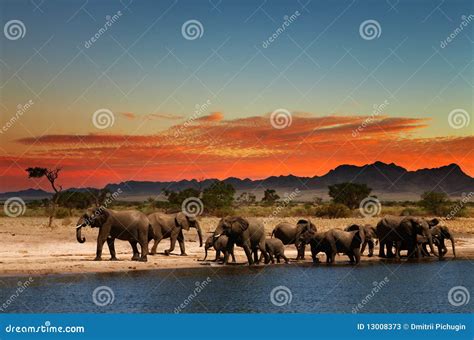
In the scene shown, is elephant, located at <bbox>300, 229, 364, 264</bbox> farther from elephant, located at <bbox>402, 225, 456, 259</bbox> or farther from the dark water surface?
elephant, located at <bbox>402, 225, 456, 259</bbox>

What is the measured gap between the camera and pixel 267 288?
2489 centimetres

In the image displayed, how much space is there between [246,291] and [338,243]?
862cm

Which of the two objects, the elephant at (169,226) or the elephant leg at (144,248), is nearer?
the elephant leg at (144,248)

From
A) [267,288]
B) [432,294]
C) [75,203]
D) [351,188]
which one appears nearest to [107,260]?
[267,288]

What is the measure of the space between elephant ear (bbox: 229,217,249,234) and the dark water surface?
55.6 inches

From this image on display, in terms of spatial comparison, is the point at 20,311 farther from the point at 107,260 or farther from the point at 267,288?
the point at 107,260

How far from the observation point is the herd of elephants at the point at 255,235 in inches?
1201

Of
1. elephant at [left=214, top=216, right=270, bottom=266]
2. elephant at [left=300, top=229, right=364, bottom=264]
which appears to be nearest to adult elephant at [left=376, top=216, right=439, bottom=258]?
elephant at [left=300, top=229, right=364, bottom=264]

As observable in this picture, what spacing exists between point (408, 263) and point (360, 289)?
815 cm

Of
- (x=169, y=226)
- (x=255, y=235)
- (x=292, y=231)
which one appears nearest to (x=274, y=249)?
(x=255, y=235)

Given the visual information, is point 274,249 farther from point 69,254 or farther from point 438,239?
point 438,239

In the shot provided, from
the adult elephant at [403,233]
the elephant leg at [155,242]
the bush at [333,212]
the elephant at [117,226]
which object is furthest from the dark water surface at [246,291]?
the bush at [333,212]

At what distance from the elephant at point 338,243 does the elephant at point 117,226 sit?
6.89m

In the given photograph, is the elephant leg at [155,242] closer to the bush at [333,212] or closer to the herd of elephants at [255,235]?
the herd of elephants at [255,235]
